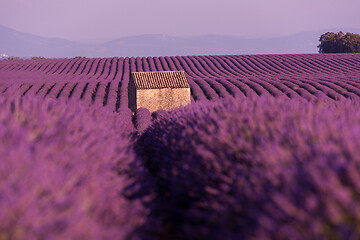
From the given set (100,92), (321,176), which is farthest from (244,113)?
(100,92)

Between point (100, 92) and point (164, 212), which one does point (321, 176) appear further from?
point (100, 92)

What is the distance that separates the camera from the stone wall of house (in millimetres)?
25047

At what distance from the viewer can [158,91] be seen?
25359mm

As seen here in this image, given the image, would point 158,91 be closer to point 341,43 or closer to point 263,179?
point 263,179

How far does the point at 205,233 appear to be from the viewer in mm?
4070

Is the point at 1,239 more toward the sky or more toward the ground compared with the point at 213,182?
more toward the sky

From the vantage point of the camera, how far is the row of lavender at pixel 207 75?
3077 centimetres

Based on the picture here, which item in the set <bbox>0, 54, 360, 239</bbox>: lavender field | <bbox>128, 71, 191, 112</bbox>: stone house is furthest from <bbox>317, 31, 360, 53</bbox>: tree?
<bbox>0, 54, 360, 239</bbox>: lavender field

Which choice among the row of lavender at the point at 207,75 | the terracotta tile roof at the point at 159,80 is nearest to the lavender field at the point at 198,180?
the terracotta tile roof at the point at 159,80

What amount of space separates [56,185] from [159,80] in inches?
906

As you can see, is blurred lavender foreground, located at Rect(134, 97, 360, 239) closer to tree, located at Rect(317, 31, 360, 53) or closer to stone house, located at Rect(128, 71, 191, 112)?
stone house, located at Rect(128, 71, 191, 112)

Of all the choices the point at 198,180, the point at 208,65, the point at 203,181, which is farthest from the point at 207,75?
the point at 203,181

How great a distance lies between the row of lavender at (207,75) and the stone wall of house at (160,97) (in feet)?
8.46

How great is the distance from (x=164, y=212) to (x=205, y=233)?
1.79 metres
